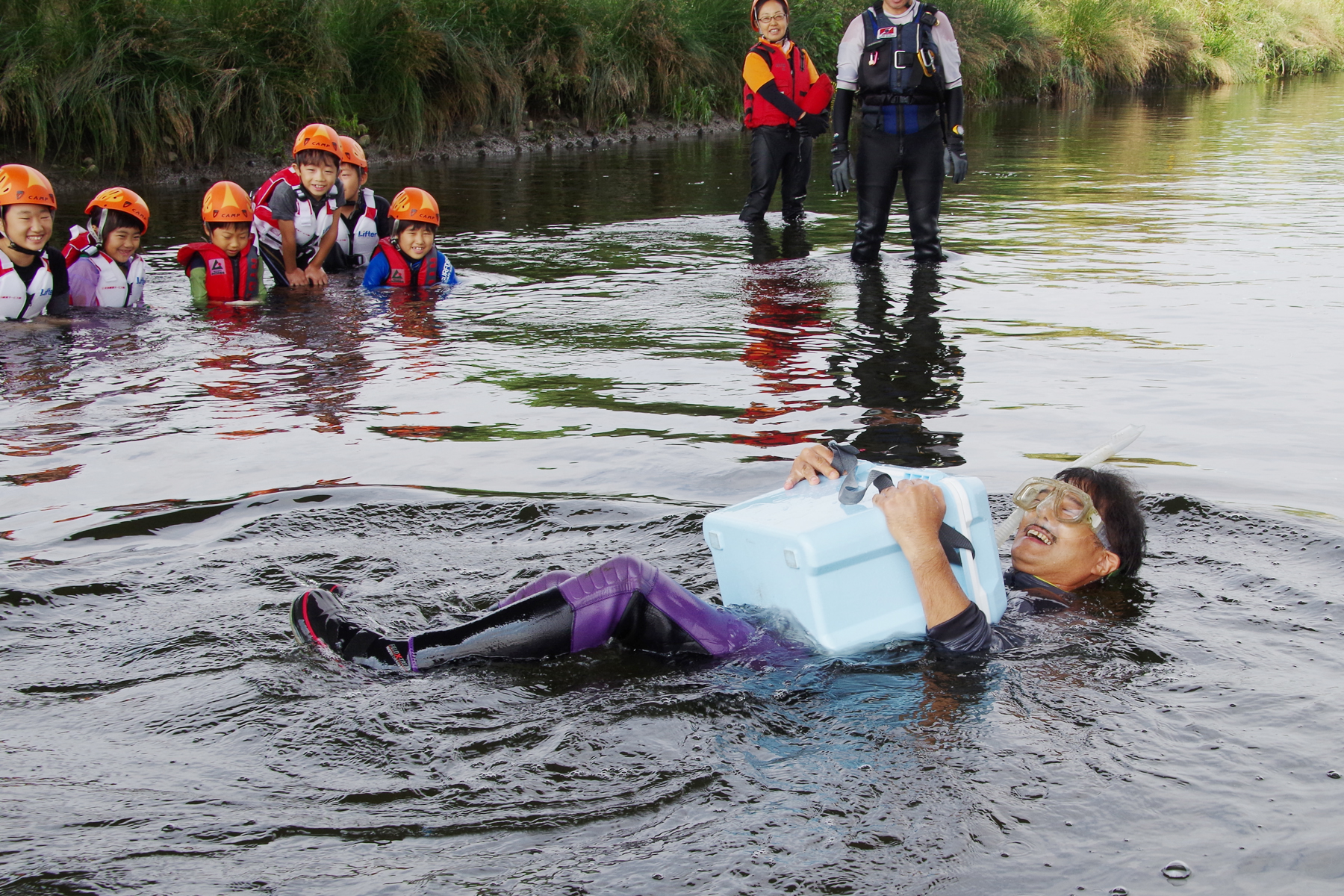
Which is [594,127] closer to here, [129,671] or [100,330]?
[100,330]

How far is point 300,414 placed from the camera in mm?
6836

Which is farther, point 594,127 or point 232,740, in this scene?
point 594,127

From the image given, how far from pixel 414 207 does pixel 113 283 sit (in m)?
2.35

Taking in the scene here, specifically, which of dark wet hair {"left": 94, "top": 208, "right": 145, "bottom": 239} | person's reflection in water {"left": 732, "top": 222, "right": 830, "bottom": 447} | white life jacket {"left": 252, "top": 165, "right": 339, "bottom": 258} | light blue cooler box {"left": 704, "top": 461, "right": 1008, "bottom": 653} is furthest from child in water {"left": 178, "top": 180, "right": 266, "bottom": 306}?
light blue cooler box {"left": 704, "top": 461, "right": 1008, "bottom": 653}

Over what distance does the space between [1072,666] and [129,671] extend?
9.27 feet

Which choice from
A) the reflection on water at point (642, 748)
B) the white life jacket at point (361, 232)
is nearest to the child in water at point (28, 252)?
the white life jacket at point (361, 232)

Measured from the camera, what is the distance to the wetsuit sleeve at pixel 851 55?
986 cm

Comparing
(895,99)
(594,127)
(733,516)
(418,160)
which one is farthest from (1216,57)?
(733,516)

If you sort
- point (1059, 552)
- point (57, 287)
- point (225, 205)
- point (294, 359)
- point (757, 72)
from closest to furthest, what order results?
point (1059, 552) < point (294, 359) < point (57, 287) < point (225, 205) < point (757, 72)

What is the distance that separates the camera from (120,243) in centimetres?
954

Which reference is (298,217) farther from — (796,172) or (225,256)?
(796,172)

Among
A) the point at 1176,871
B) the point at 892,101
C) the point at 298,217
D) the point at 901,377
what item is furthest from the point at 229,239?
the point at 1176,871

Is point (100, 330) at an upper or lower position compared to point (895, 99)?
lower

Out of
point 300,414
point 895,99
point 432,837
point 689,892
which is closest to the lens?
point 689,892
